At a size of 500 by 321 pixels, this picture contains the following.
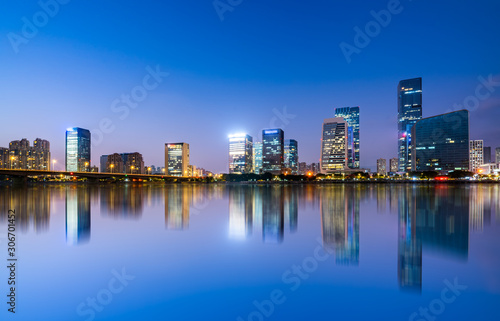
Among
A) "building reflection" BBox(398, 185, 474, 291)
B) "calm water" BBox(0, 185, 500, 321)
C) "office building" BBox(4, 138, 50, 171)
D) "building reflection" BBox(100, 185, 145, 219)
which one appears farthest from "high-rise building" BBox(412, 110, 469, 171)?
"office building" BBox(4, 138, 50, 171)

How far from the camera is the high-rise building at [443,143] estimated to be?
176 metres

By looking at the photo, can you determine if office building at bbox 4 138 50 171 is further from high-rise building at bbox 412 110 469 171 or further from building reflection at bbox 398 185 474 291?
high-rise building at bbox 412 110 469 171

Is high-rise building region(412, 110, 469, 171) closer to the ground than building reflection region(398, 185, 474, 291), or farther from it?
farther from it

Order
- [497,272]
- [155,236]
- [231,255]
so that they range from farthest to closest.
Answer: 1. [155,236]
2. [231,255]
3. [497,272]

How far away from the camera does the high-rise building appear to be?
17612 cm

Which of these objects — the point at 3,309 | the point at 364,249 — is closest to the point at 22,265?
the point at 3,309

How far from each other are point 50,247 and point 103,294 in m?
5.53

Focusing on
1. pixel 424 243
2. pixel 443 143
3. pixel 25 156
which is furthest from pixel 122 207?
pixel 25 156

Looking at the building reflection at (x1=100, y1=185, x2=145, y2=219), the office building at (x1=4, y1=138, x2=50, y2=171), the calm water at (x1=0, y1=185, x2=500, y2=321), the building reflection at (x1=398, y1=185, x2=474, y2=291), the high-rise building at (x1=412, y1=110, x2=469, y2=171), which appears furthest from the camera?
the office building at (x1=4, y1=138, x2=50, y2=171)

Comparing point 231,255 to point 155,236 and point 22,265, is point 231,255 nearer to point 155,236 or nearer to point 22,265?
point 155,236

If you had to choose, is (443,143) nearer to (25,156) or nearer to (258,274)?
(258,274)

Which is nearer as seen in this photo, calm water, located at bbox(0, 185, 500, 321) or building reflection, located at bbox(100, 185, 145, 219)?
calm water, located at bbox(0, 185, 500, 321)

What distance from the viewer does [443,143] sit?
180m

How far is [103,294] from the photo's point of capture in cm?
655
